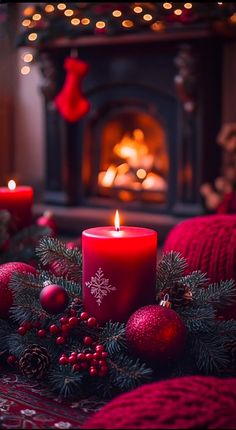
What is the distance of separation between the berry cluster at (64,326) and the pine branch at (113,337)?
0.02 m

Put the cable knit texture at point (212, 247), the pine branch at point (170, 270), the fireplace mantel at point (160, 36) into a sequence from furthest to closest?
the fireplace mantel at point (160, 36) < the cable knit texture at point (212, 247) < the pine branch at point (170, 270)

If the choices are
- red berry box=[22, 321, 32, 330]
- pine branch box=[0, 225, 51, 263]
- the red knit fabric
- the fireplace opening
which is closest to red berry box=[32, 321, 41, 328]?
red berry box=[22, 321, 32, 330]

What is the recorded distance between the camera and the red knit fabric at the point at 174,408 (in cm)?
56

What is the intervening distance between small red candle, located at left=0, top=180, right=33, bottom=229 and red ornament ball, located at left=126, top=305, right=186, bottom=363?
18.8 inches

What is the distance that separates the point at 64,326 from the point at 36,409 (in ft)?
0.35

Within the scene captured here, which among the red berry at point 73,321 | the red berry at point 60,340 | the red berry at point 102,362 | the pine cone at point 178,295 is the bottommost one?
the red berry at point 102,362

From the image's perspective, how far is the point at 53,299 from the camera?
770 mm

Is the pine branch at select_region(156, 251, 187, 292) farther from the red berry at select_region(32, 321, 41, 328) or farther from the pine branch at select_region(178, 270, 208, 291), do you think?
the red berry at select_region(32, 321, 41, 328)

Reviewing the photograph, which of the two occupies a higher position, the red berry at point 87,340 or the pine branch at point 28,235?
the pine branch at point 28,235

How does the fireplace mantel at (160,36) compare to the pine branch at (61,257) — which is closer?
the pine branch at (61,257)

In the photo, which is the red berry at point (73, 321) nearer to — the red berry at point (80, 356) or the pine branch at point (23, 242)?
the red berry at point (80, 356)

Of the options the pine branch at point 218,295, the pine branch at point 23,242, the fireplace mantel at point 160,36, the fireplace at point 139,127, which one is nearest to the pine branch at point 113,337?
the pine branch at point 218,295

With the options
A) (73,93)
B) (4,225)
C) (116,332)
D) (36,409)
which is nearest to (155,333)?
(116,332)

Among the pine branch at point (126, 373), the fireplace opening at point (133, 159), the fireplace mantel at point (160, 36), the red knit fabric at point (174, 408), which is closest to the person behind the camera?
the red knit fabric at point (174, 408)
